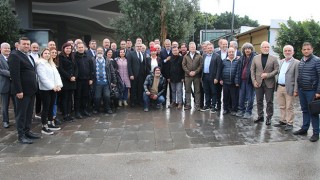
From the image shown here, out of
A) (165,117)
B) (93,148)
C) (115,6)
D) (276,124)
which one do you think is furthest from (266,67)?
(115,6)

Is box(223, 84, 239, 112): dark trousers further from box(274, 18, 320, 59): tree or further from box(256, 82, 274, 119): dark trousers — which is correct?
box(274, 18, 320, 59): tree

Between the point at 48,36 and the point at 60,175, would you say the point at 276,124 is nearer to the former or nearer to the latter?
the point at 60,175

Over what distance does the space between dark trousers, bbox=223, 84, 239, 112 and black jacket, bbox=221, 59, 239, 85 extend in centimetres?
16

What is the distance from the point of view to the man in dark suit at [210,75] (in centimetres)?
875

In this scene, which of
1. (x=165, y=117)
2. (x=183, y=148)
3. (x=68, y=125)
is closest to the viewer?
(x=183, y=148)

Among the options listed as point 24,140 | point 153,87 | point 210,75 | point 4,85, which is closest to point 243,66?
point 210,75

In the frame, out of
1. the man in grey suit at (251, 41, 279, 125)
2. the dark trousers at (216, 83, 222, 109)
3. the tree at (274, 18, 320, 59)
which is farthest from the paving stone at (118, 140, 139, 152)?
the tree at (274, 18, 320, 59)

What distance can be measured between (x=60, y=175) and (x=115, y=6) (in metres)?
26.3

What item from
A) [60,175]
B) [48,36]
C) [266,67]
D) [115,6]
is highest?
[115,6]

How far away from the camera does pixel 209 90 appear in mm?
9234

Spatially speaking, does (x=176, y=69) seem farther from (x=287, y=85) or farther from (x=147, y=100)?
(x=287, y=85)

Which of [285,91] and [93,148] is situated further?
[285,91]

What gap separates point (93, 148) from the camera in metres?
6.07

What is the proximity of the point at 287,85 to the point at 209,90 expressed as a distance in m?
2.59
